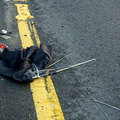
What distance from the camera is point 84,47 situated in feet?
13.3

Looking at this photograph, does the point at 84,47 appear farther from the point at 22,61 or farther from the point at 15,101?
the point at 15,101

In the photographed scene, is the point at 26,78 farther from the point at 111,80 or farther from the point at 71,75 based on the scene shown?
the point at 111,80

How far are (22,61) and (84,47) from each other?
114 cm

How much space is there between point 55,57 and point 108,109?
1.15 meters

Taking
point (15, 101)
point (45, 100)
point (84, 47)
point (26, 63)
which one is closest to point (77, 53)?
point (84, 47)

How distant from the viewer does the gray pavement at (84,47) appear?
118 inches

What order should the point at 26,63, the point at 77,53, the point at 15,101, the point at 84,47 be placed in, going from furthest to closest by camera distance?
the point at 84,47 → the point at 77,53 → the point at 26,63 → the point at 15,101

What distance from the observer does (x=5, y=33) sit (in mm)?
4113

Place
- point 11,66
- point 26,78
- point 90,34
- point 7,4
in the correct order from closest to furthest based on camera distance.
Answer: point 26,78
point 11,66
point 90,34
point 7,4

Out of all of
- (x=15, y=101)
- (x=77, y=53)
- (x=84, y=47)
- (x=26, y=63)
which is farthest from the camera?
(x=84, y=47)

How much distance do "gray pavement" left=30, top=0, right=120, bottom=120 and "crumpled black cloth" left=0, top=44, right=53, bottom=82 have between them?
240 millimetres

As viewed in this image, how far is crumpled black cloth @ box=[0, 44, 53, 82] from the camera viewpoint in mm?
3168

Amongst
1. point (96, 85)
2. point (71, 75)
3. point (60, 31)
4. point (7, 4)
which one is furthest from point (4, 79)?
point (7, 4)

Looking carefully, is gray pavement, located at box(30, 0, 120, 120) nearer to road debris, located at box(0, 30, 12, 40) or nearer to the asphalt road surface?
the asphalt road surface
